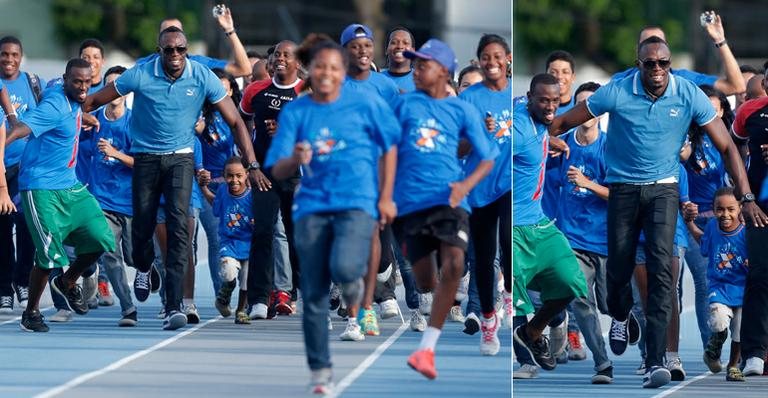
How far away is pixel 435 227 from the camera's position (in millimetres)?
8945

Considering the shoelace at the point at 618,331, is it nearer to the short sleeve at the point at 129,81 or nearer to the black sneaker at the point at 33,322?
the short sleeve at the point at 129,81

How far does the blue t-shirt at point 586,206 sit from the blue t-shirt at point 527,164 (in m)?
0.83

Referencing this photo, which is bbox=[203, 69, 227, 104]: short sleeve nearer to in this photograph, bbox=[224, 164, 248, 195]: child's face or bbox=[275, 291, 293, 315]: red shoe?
bbox=[224, 164, 248, 195]: child's face

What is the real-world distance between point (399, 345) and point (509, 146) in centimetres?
143

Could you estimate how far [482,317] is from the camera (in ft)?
34.4

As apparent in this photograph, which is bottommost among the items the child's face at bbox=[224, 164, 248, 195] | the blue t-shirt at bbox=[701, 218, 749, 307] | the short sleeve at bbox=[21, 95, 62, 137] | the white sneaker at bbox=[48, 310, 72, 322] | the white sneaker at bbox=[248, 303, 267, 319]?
the white sneaker at bbox=[48, 310, 72, 322]

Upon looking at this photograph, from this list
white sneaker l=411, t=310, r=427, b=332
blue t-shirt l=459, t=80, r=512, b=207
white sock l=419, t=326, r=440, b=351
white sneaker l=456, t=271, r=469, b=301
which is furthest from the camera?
white sneaker l=456, t=271, r=469, b=301

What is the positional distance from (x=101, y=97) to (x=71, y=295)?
5.56ft

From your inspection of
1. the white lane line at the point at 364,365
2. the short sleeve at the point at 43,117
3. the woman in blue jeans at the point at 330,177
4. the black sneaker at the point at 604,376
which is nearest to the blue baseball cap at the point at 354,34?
the white lane line at the point at 364,365

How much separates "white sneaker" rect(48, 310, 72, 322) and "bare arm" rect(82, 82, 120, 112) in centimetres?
161

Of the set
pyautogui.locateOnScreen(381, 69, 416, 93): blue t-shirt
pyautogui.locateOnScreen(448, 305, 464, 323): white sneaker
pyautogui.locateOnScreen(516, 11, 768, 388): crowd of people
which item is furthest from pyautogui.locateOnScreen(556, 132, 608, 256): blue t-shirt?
pyautogui.locateOnScreen(448, 305, 464, 323): white sneaker

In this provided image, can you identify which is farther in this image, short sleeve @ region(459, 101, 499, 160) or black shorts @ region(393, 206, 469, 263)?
black shorts @ region(393, 206, 469, 263)

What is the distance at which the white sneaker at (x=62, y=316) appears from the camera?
12.8 meters

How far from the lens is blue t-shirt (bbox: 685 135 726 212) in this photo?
11.5 m
